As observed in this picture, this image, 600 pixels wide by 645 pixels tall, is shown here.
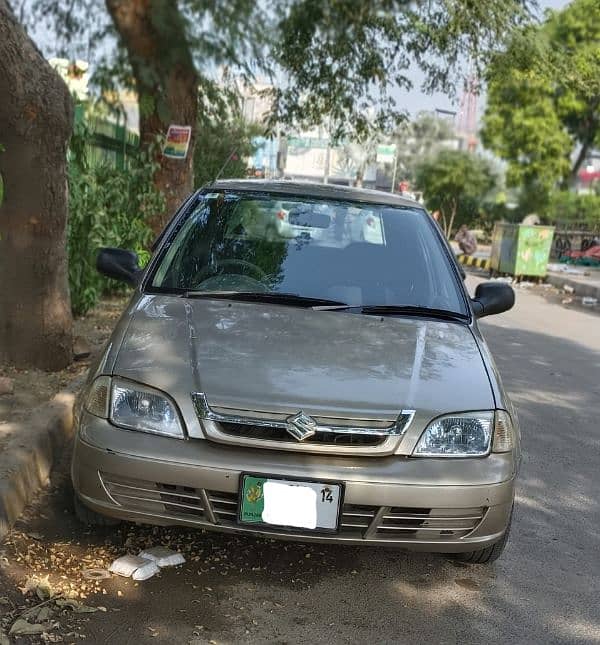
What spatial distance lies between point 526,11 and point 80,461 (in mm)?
10391

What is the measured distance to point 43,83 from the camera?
5.10 meters

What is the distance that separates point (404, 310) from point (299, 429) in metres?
1.17

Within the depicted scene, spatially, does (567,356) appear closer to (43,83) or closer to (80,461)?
(43,83)

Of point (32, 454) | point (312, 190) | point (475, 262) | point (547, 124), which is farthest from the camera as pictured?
point (547, 124)

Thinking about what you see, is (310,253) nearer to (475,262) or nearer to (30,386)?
(30,386)

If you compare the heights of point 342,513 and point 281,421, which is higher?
point 281,421

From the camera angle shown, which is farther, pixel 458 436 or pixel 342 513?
pixel 458 436

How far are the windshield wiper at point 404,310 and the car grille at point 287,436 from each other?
990mm

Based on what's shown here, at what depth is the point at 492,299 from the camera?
4359 millimetres

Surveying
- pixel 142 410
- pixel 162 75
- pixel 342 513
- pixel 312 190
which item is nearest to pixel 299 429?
pixel 342 513

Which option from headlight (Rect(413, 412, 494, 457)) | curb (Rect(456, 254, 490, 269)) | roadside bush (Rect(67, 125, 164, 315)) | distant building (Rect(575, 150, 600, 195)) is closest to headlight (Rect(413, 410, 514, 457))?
headlight (Rect(413, 412, 494, 457))

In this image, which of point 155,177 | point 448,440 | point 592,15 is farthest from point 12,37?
point 592,15

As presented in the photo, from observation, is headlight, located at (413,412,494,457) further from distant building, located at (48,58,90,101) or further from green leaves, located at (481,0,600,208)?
green leaves, located at (481,0,600,208)

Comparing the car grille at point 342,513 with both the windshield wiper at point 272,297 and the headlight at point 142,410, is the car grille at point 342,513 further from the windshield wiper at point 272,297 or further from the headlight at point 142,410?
the windshield wiper at point 272,297
